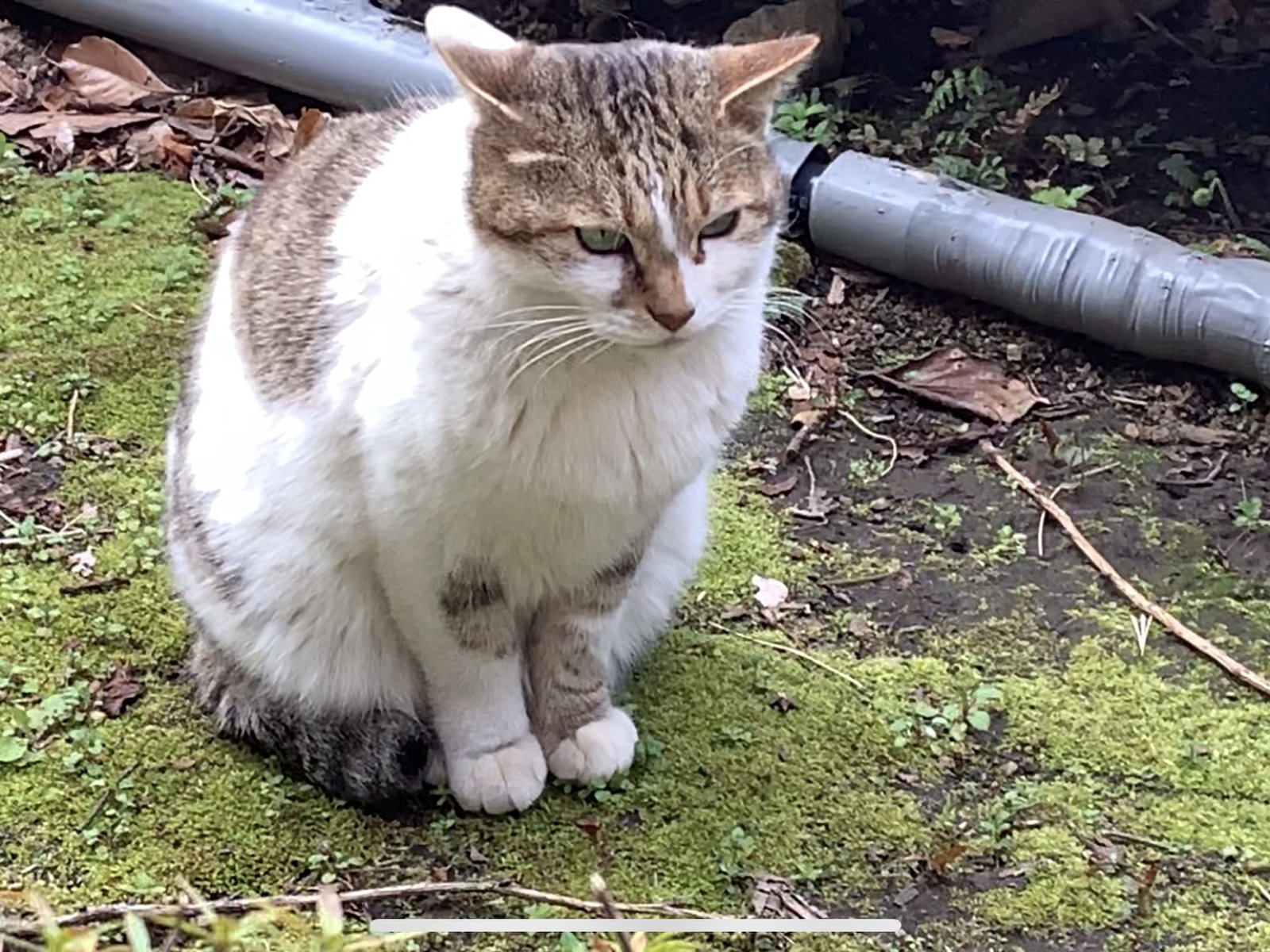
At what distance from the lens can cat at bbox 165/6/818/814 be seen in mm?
1753

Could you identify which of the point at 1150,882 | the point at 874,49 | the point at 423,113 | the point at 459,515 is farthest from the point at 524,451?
the point at 874,49

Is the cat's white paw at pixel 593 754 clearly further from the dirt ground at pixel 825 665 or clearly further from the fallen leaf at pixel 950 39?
the fallen leaf at pixel 950 39

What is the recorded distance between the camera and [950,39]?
4078 mm

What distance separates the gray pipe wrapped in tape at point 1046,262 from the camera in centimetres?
304

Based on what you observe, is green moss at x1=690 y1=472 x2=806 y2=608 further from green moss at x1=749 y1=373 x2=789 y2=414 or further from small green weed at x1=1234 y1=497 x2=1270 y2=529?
small green weed at x1=1234 y1=497 x2=1270 y2=529

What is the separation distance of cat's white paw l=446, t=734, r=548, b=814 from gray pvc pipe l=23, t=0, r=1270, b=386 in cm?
152

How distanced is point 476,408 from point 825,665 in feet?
2.77

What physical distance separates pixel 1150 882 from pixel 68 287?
7.52ft

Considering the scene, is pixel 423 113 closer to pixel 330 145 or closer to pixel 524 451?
pixel 330 145

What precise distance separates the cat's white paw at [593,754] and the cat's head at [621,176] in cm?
66

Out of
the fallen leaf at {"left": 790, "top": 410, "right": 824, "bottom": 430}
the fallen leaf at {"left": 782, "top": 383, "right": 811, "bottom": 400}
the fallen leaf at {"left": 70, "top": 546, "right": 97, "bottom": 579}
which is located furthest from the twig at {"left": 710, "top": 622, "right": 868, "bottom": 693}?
the fallen leaf at {"left": 70, "top": 546, "right": 97, "bottom": 579}

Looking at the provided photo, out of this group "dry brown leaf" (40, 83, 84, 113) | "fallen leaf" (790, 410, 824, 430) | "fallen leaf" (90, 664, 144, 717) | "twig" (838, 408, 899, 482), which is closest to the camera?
"fallen leaf" (90, 664, 144, 717)

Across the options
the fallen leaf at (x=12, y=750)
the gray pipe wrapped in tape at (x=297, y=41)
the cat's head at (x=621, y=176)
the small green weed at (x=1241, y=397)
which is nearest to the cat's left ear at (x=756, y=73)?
the cat's head at (x=621, y=176)

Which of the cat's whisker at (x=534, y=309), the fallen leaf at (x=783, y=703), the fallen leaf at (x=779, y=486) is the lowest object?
the fallen leaf at (x=779, y=486)
